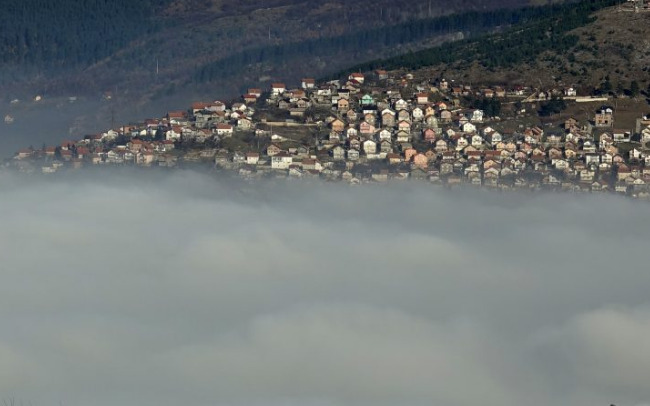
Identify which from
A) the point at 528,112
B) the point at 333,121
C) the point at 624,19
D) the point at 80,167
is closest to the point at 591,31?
the point at 624,19

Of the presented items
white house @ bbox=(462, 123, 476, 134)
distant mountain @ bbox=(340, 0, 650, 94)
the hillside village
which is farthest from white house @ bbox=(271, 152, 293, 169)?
distant mountain @ bbox=(340, 0, 650, 94)

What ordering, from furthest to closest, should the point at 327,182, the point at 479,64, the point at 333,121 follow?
the point at 479,64 < the point at 333,121 < the point at 327,182

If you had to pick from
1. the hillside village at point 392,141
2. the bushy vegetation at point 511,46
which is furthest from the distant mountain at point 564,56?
the hillside village at point 392,141

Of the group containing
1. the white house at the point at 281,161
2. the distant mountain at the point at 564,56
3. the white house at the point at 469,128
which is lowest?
the white house at the point at 469,128

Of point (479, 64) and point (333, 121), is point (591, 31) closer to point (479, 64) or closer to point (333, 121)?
point (479, 64)

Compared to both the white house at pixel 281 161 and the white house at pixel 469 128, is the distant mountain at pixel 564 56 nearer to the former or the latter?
the white house at pixel 469 128

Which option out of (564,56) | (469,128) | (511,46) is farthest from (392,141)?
(511,46)

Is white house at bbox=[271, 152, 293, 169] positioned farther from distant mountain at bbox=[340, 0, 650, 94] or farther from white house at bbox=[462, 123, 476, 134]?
distant mountain at bbox=[340, 0, 650, 94]

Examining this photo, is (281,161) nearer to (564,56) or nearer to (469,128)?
(469,128)
